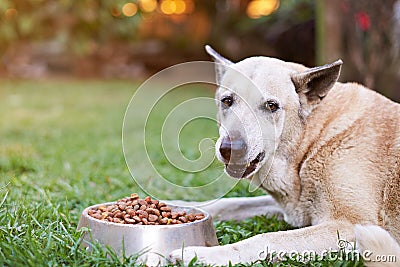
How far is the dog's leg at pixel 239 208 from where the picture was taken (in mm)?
3094

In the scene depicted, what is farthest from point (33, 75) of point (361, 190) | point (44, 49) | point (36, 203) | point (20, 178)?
point (361, 190)

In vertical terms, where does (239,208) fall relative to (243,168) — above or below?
below

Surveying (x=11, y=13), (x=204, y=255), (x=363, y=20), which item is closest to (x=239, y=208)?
(x=204, y=255)

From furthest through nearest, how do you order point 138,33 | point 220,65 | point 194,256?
1. point 138,33
2. point 220,65
3. point 194,256

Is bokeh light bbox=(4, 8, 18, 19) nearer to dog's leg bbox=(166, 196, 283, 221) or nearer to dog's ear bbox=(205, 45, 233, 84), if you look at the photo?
dog's ear bbox=(205, 45, 233, 84)

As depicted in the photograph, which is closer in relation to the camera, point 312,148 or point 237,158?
point 237,158

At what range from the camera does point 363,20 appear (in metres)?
5.85

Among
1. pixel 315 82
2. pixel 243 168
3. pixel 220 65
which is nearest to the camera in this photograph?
pixel 243 168

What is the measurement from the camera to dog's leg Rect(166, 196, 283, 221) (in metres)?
3.09

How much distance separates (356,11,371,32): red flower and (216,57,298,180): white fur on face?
3446 mm

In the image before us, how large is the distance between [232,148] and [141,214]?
0.52m

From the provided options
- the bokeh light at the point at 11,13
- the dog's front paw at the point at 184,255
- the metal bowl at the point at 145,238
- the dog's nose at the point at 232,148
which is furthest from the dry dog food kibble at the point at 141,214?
the bokeh light at the point at 11,13

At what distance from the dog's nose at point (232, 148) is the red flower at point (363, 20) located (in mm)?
3873

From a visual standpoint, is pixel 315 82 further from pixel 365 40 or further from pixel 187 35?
pixel 187 35
